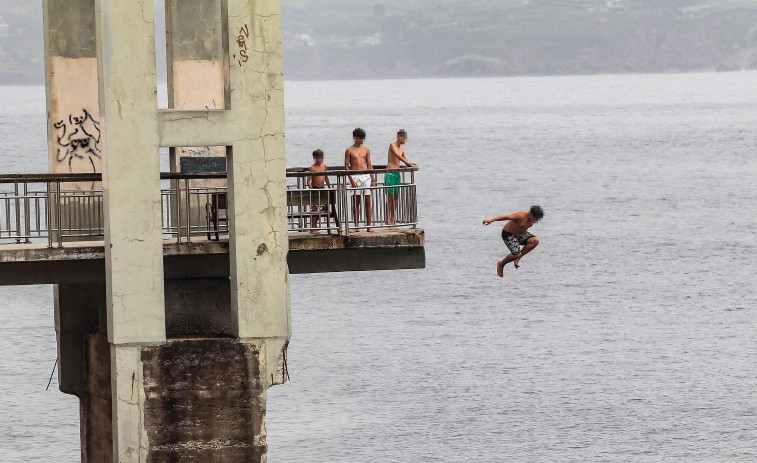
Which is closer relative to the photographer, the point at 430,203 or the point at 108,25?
the point at 108,25

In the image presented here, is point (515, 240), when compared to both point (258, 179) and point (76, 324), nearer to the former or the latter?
point (258, 179)

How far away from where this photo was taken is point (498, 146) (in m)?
132

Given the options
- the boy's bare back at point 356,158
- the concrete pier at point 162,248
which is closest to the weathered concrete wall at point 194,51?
the boy's bare back at point 356,158

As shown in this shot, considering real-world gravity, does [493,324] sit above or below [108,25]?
below

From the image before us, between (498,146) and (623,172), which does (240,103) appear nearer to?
(623,172)

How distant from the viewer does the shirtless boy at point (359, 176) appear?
18.9 m

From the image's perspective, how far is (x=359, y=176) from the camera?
1919 centimetres

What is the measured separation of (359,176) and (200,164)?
2.55 m

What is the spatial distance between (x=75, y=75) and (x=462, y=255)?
4053cm

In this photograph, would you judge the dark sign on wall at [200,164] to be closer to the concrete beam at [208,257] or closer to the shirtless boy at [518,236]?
the concrete beam at [208,257]

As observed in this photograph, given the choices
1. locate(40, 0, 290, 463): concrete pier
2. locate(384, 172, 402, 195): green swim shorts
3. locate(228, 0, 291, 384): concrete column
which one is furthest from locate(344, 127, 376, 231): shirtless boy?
locate(40, 0, 290, 463): concrete pier

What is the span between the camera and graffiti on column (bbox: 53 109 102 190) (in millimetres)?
19812

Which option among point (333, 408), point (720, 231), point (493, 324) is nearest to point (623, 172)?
point (720, 231)

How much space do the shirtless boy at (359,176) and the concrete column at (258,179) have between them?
2.06m
